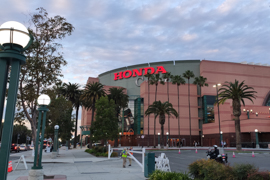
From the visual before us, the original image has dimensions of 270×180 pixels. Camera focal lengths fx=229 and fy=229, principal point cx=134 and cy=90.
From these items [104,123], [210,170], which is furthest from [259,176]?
[104,123]

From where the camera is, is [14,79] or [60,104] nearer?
[14,79]

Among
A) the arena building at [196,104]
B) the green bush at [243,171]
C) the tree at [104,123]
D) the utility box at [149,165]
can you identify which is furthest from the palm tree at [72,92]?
the green bush at [243,171]

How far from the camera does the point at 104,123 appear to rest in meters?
34.5

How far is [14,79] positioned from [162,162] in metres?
11.1

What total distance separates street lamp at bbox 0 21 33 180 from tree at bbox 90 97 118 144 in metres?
30.3

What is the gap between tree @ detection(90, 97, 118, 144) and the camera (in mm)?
34438

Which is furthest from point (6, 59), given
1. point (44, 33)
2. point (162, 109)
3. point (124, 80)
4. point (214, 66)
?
point (124, 80)

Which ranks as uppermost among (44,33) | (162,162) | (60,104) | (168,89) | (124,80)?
(124,80)

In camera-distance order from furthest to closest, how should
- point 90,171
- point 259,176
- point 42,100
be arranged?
point 90,171
point 42,100
point 259,176

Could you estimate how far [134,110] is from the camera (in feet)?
250

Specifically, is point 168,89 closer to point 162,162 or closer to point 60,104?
point 60,104

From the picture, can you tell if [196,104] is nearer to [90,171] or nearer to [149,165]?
[90,171]

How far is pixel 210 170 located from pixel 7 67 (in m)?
7.81

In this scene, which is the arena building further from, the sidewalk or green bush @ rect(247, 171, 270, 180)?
green bush @ rect(247, 171, 270, 180)
